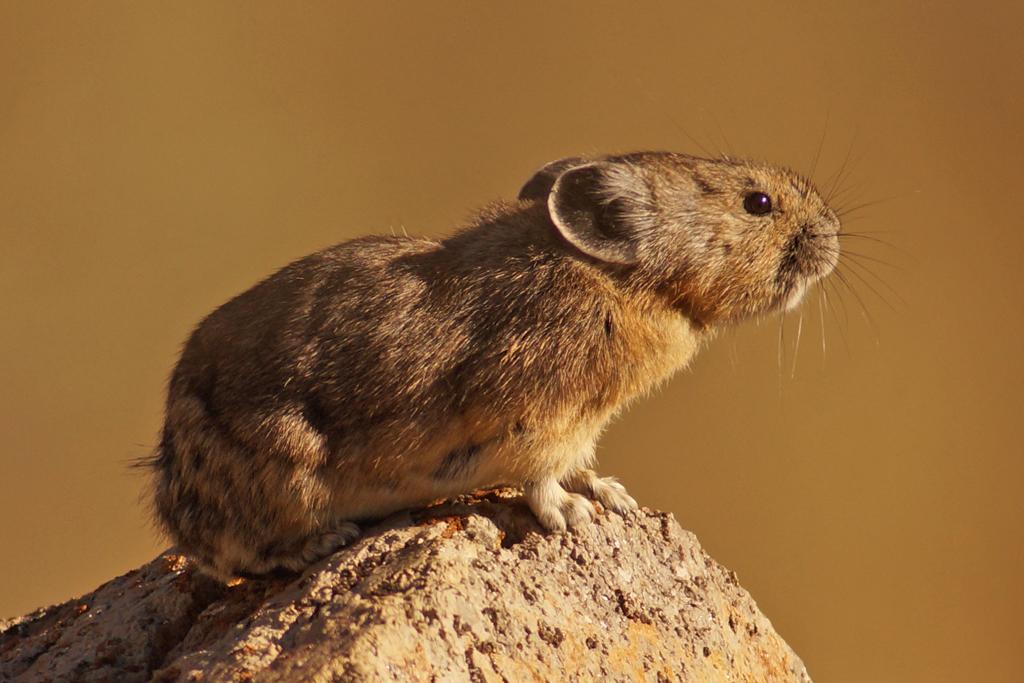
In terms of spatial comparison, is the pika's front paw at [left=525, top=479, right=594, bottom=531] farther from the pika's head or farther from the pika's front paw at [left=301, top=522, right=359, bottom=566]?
the pika's head

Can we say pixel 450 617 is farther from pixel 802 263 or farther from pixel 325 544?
pixel 802 263

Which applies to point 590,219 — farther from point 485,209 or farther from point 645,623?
point 645,623

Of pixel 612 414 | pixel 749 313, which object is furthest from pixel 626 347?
pixel 749 313

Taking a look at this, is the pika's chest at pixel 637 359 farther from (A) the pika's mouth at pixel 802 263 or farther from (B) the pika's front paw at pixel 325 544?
(B) the pika's front paw at pixel 325 544

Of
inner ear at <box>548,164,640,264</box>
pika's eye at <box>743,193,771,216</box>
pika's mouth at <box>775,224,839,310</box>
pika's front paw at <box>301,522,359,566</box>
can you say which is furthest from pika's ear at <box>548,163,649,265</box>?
pika's front paw at <box>301,522,359,566</box>

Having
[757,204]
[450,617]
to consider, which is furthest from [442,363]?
[757,204]

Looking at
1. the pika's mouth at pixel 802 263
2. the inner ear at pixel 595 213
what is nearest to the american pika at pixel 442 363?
the inner ear at pixel 595 213
